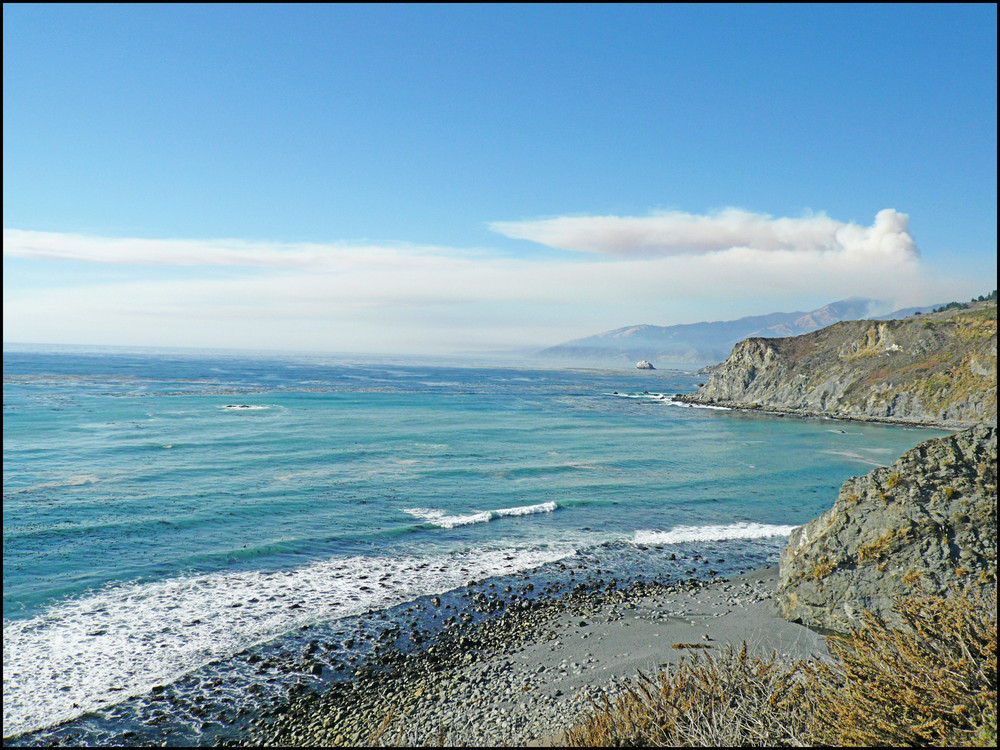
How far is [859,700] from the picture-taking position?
7.19 m

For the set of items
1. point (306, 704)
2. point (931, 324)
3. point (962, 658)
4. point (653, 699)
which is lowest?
point (306, 704)

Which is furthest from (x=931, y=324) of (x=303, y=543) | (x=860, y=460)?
(x=303, y=543)

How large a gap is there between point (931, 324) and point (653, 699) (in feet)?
296

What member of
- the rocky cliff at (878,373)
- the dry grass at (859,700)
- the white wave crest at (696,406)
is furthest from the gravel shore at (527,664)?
the white wave crest at (696,406)

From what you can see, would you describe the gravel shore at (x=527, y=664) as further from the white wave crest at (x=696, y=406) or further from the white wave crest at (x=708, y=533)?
the white wave crest at (x=696, y=406)

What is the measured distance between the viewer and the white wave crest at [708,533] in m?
23.1

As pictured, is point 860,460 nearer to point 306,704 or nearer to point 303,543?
point 303,543

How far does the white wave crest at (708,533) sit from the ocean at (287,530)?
6.1 inches

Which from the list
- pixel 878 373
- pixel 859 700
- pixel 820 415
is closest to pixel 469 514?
pixel 859 700

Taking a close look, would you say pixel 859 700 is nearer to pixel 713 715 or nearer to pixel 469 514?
pixel 713 715

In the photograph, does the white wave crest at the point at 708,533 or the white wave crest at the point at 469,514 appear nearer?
the white wave crest at the point at 708,533

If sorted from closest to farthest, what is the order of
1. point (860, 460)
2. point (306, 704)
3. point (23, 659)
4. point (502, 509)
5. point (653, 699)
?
point (653, 699)
point (306, 704)
point (23, 659)
point (502, 509)
point (860, 460)

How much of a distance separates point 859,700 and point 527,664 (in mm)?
7677

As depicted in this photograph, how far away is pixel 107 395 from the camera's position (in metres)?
74.6
